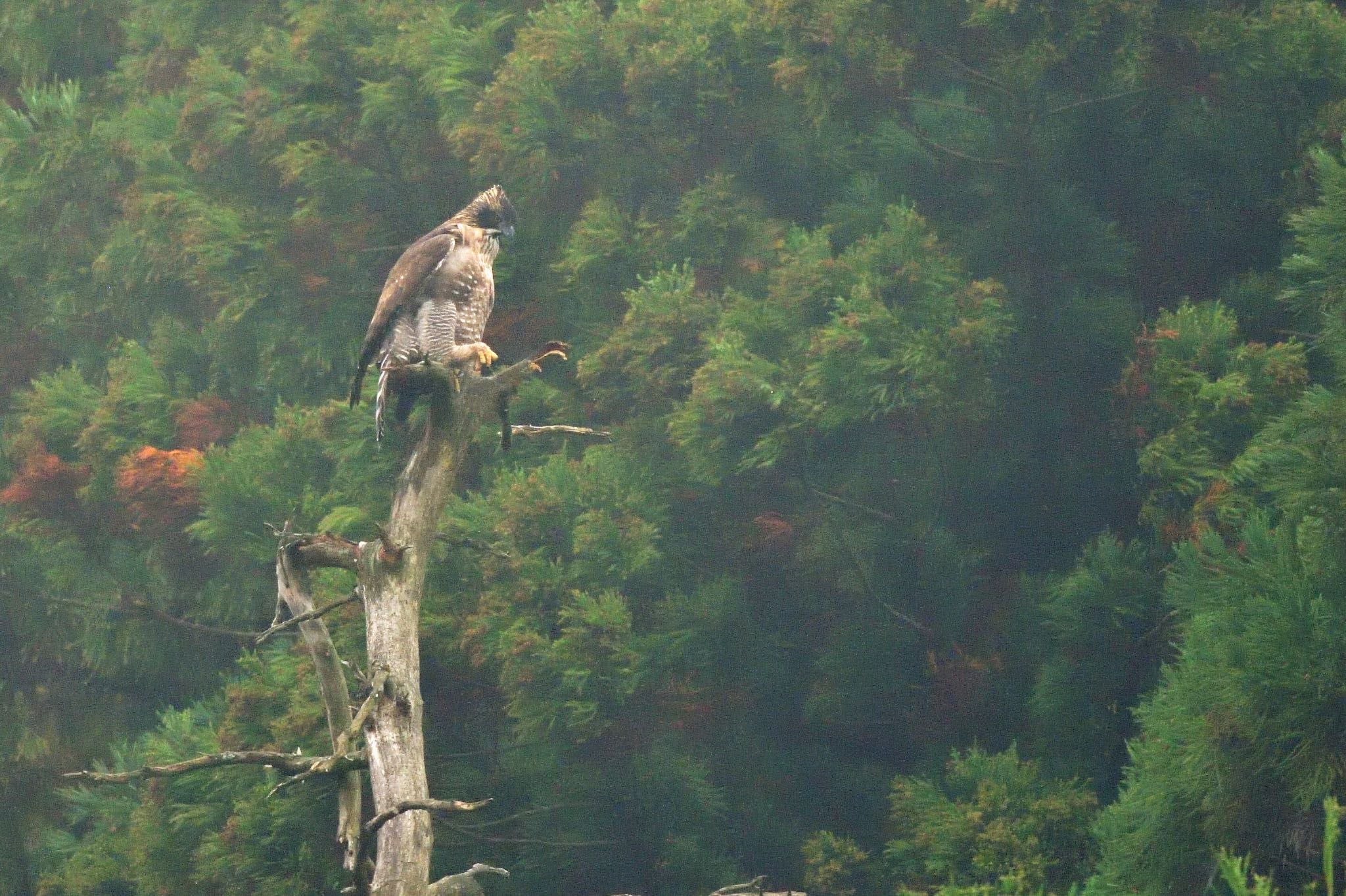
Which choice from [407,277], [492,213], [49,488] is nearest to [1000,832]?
[407,277]

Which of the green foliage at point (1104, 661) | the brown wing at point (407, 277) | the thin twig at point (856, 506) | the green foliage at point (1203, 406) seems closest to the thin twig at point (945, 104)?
the green foliage at point (1203, 406)

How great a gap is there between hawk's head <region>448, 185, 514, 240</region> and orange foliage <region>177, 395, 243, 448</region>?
3351 millimetres

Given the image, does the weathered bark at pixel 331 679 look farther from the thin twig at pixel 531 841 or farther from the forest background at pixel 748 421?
the thin twig at pixel 531 841

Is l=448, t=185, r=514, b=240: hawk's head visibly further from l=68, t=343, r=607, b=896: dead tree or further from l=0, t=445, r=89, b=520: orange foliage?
l=0, t=445, r=89, b=520: orange foliage

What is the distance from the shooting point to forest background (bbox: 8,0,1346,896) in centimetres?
677

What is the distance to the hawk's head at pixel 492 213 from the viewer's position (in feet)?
23.8

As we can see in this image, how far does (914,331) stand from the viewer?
7418 mm

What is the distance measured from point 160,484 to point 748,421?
3.81 m

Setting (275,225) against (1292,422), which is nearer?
(1292,422)

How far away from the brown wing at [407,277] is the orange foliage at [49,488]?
4499mm

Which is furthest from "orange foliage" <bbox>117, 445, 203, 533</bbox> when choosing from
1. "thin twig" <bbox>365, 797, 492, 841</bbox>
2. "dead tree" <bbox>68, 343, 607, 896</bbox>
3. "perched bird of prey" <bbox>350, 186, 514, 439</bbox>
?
"thin twig" <bbox>365, 797, 492, 841</bbox>

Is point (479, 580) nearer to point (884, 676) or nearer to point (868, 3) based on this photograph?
point (884, 676)

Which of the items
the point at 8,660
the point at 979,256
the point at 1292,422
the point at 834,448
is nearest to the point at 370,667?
the point at 1292,422

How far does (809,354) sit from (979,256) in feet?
3.88
